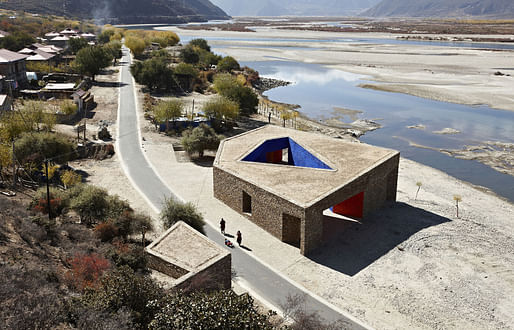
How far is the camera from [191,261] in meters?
18.0

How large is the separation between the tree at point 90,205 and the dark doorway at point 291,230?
9.60 metres

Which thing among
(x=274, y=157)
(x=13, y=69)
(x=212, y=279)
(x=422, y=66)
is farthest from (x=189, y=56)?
(x=212, y=279)

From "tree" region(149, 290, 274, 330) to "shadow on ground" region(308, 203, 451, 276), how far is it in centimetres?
981

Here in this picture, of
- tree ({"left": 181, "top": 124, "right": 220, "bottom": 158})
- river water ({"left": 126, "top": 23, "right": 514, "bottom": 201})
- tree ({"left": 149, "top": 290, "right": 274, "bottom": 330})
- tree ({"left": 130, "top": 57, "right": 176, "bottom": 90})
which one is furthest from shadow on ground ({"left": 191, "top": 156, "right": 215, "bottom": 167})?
tree ({"left": 130, "top": 57, "right": 176, "bottom": 90})

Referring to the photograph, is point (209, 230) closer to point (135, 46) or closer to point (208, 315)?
point (208, 315)

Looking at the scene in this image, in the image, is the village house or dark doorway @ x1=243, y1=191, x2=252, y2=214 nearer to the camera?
dark doorway @ x1=243, y1=191, x2=252, y2=214

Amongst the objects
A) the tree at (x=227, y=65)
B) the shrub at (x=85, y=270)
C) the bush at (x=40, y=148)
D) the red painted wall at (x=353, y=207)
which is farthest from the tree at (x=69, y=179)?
the tree at (x=227, y=65)

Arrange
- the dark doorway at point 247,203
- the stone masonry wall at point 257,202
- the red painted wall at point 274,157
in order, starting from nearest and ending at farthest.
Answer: the stone masonry wall at point 257,202 → the dark doorway at point 247,203 → the red painted wall at point 274,157

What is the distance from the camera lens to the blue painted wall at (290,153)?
30619 millimetres

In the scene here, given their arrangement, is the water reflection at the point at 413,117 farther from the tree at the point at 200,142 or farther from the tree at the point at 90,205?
the tree at the point at 90,205

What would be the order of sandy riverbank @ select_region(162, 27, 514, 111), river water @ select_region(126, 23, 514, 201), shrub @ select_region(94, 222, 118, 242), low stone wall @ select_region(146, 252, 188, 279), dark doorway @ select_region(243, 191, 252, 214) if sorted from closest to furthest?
1. low stone wall @ select_region(146, 252, 188, 279)
2. shrub @ select_region(94, 222, 118, 242)
3. dark doorway @ select_region(243, 191, 252, 214)
4. river water @ select_region(126, 23, 514, 201)
5. sandy riverbank @ select_region(162, 27, 514, 111)

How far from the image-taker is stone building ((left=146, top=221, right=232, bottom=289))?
17025mm

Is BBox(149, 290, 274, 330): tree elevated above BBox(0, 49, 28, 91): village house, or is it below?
below

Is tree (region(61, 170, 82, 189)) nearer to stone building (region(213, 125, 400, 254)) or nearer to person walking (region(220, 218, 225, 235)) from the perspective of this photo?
stone building (region(213, 125, 400, 254))
